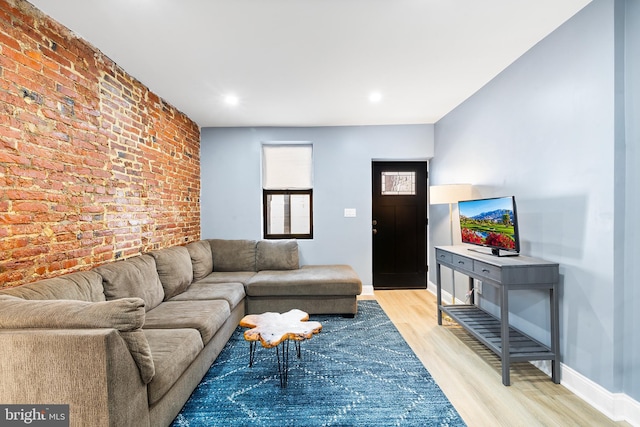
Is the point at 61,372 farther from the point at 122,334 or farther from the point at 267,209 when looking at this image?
the point at 267,209

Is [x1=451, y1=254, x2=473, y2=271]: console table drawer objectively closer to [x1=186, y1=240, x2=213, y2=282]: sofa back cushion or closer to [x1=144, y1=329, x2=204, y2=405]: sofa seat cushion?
[x1=144, y1=329, x2=204, y2=405]: sofa seat cushion

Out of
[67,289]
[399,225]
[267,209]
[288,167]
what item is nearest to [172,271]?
[67,289]

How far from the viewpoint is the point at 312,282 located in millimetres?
3387

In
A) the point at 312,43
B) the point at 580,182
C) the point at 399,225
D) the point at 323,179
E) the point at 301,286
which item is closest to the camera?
the point at 580,182

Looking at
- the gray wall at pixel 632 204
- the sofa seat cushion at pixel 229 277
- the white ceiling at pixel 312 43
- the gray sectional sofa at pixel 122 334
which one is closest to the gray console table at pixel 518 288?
the gray wall at pixel 632 204

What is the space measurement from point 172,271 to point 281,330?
1435 millimetres

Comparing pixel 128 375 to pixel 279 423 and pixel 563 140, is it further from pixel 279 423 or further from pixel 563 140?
pixel 563 140

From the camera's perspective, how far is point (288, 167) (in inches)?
174

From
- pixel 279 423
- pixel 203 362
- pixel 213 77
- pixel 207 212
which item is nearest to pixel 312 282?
pixel 203 362

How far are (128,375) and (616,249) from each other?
2769 mm

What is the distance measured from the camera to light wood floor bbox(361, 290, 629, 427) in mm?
1752

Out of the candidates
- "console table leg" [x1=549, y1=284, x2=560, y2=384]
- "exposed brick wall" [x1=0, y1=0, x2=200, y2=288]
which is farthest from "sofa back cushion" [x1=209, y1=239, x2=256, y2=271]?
"console table leg" [x1=549, y1=284, x2=560, y2=384]

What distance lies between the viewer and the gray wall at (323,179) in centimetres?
433

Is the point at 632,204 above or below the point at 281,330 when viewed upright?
above
